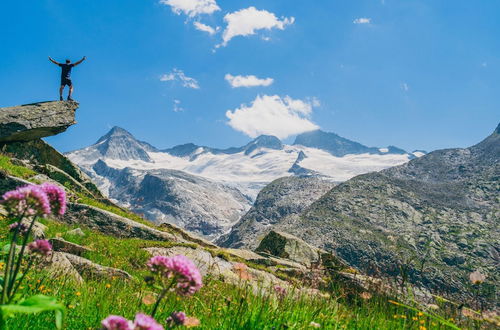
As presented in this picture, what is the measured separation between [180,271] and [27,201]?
1.27 meters

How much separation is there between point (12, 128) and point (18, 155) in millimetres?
5067

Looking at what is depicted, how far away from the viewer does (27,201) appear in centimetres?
274

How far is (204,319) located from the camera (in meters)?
5.27

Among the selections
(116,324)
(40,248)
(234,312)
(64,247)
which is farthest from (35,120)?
(116,324)

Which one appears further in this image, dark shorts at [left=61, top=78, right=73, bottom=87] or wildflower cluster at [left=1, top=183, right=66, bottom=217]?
dark shorts at [left=61, top=78, right=73, bottom=87]

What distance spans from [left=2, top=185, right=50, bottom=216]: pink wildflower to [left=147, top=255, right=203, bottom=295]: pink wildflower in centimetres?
92

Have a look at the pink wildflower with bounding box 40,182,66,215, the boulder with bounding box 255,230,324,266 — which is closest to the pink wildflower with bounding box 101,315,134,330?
the pink wildflower with bounding box 40,182,66,215

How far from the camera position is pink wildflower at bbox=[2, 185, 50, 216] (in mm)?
2736

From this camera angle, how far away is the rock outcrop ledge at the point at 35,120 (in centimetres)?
2856

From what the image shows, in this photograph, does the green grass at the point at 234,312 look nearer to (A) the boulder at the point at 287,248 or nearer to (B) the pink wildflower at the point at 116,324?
(B) the pink wildflower at the point at 116,324

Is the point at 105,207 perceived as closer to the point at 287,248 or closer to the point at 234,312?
the point at 287,248

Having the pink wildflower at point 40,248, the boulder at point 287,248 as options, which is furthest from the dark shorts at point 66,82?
the pink wildflower at point 40,248

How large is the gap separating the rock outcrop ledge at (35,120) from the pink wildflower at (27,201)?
101ft

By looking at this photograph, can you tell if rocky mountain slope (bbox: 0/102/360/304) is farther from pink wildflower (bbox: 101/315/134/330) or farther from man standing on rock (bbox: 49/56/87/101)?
pink wildflower (bbox: 101/315/134/330)
